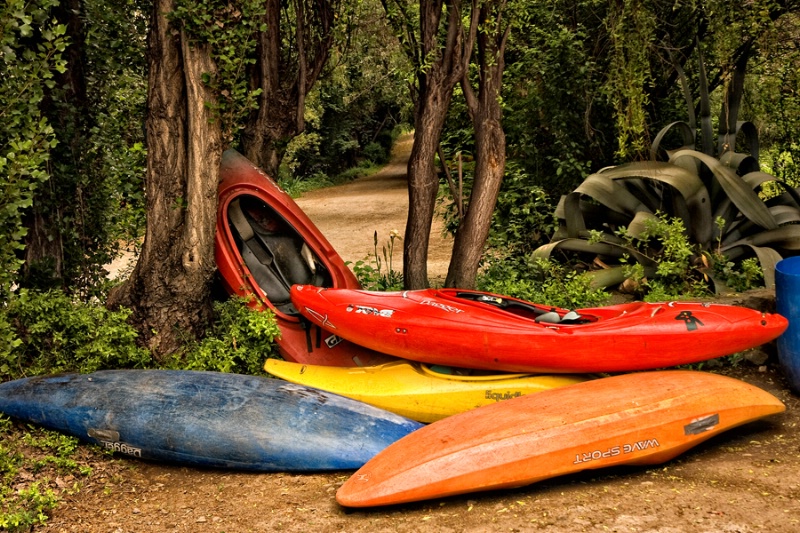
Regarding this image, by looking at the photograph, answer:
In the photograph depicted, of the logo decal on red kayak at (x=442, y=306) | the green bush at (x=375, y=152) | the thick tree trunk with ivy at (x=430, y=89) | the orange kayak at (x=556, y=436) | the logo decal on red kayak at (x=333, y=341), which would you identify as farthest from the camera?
the green bush at (x=375, y=152)

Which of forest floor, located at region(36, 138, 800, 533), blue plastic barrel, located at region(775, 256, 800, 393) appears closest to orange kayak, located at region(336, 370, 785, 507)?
forest floor, located at region(36, 138, 800, 533)

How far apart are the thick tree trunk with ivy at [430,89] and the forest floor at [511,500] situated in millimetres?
2677

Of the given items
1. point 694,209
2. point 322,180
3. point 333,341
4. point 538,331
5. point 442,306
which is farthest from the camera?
point 322,180

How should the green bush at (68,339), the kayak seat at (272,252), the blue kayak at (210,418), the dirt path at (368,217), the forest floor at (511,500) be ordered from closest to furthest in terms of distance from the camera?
the forest floor at (511,500) < the blue kayak at (210,418) < the green bush at (68,339) < the kayak seat at (272,252) < the dirt path at (368,217)

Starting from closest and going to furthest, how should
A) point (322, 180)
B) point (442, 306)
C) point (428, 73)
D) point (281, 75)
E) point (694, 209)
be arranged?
point (442, 306), point (428, 73), point (694, 209), point (281, 75), point (322, 180)

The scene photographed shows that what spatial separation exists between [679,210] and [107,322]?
14.9 ft

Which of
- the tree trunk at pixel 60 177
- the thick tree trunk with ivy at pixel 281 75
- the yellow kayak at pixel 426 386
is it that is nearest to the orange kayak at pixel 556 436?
the yellow kayak at pixel 426 386

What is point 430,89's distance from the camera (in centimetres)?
625

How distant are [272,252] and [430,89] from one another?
1790 mm

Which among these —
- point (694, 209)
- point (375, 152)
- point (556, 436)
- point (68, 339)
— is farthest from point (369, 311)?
point (375, 152)

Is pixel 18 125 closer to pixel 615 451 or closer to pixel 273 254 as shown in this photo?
pixel 273 254

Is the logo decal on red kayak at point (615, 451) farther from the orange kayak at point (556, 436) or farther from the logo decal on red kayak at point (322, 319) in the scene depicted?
the logo decal on red kayak at point (322, 319)

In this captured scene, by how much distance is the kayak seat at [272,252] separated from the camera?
6273 millimetres

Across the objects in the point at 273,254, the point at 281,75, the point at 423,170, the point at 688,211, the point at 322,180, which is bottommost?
the point at 322,180
